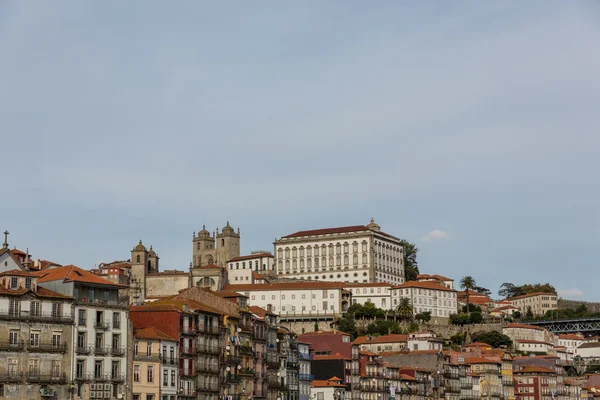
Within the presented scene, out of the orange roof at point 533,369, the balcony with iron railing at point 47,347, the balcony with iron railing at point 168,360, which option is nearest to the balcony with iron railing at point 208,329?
the balcony with iron railing at point 168,360

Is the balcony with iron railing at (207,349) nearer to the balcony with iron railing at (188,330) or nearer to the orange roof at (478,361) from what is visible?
the balcony with iron railing at (188,330)

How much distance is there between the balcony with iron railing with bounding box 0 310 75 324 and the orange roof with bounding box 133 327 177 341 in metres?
8.40

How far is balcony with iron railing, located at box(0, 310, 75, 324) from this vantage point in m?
84.3

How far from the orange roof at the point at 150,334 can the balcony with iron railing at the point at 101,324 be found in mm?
3633

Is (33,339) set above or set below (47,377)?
above

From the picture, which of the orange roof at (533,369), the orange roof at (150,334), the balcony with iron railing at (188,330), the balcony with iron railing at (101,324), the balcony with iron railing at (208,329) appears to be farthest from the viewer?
the orange roof at (533,369)

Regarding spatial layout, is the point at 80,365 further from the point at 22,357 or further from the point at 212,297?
the point at 212,297

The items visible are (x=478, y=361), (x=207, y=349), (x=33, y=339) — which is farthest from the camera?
(x=478, y=361)

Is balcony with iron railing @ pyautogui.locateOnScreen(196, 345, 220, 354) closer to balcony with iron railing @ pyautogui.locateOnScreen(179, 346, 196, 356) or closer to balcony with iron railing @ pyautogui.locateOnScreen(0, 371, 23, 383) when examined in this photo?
balcony with iron railing @ pyautogui.locateOnScreen(179, 346, 196, 356)

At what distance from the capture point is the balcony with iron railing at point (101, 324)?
3602 inches

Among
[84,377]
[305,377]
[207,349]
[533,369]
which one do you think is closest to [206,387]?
[207,349]

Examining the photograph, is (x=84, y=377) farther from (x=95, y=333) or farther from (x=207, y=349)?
(x=207, y=349)

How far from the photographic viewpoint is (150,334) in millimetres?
97188

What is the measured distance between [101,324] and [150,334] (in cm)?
642
